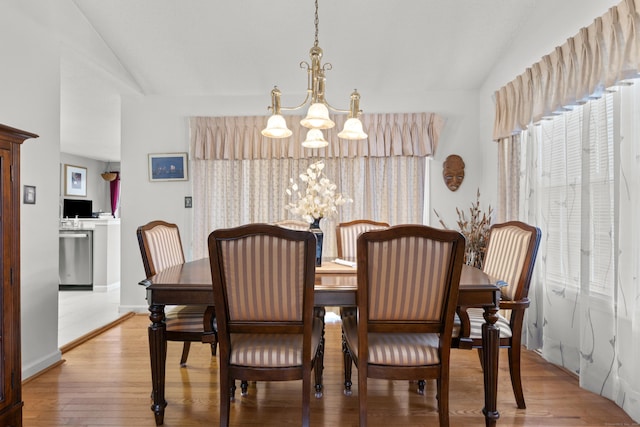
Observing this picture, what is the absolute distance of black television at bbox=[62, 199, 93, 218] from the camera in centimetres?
721

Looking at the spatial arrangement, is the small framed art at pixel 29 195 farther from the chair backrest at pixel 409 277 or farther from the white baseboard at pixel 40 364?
the chair backrest at pixel 409 277

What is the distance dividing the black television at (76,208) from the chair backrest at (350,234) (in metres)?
6.29

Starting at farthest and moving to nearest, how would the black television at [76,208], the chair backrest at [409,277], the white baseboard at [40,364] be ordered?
the black television at [76,208], the white baseboard at [40,364], the chair backrest at [409,277]

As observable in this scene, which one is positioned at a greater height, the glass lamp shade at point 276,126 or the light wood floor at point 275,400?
the glass lamp shade at point 276,126

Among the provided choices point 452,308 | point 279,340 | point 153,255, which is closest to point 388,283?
point 452,308

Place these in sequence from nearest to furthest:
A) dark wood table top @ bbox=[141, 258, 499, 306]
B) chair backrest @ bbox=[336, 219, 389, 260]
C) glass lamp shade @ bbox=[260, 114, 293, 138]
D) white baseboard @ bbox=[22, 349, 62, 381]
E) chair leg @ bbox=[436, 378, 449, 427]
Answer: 1. chair leg @ bbox=[436, 378, 449, 427]
2. dark wood table top @ bbox=[141, 258, 499, 306]
3. glass lamp shade @ bbox=[260, 114, 293, 138]
4. white baseboard @ bbox=[22, 349, 62, 381]
5. chair backrest @ bbox=[336, 219, 389, 260]

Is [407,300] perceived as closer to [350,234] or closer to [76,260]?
[350,234]

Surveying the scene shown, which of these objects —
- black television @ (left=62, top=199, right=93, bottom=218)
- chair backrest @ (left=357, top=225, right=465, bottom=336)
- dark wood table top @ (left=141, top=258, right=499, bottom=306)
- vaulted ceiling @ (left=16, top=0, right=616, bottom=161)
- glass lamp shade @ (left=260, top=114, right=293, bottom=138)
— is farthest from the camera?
black television @ (left=62, top=199, right=93, bottom=218)

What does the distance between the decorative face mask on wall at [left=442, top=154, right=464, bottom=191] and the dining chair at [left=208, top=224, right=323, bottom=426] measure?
9.37 feet

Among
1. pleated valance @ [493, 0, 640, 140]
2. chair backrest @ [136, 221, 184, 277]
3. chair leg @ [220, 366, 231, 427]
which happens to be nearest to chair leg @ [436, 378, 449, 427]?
chair leg @ [220, 366, 231, 427]

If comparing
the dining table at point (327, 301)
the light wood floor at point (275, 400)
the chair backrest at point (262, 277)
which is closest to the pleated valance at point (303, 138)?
the light wood floor at point (275, 400)

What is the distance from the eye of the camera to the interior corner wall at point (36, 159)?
2393 mm

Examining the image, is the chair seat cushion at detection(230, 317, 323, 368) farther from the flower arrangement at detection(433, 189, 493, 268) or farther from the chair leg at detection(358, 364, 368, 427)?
the flower arrangement at detection(433, 189, 493, 268)

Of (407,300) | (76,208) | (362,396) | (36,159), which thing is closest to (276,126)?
(407,300)
